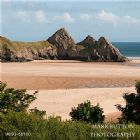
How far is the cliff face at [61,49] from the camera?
267 feet

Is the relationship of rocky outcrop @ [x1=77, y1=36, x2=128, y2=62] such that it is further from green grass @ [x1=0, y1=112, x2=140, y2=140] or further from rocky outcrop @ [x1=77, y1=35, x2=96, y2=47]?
green grass @ [x1=0, y1=112, x2=140, y2=140]

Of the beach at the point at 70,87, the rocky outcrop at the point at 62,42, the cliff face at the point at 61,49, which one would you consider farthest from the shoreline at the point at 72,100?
the rocky outcrop at the point at 62,42

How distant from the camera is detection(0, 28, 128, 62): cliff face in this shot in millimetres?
81250

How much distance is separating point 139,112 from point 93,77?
33400mm

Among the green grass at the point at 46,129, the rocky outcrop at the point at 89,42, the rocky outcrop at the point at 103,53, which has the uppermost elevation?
the rocky outcrop at the point at 89,42

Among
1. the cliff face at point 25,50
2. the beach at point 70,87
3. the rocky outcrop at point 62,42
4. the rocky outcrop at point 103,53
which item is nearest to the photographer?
the beach at point 70,87

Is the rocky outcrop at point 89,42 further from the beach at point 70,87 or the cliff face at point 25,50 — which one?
the beach at point 70,87

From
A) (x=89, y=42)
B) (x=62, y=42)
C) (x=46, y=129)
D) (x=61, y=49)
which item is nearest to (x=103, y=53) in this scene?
(x=89, y=42)

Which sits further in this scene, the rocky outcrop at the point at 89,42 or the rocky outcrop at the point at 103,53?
the rocky outcrop at the point at 89,42

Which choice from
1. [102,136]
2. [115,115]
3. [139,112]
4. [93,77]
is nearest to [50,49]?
[93,77]

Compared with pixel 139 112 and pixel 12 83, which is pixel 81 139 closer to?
pixel 139 112

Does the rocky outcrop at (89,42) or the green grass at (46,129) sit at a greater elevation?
the rocky outcrop at (89,42)

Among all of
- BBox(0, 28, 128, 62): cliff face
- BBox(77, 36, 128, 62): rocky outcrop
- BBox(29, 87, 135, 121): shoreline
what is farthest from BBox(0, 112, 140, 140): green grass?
BBox(77, 36, 128, 62): rocky outcrop

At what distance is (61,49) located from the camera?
291ft
